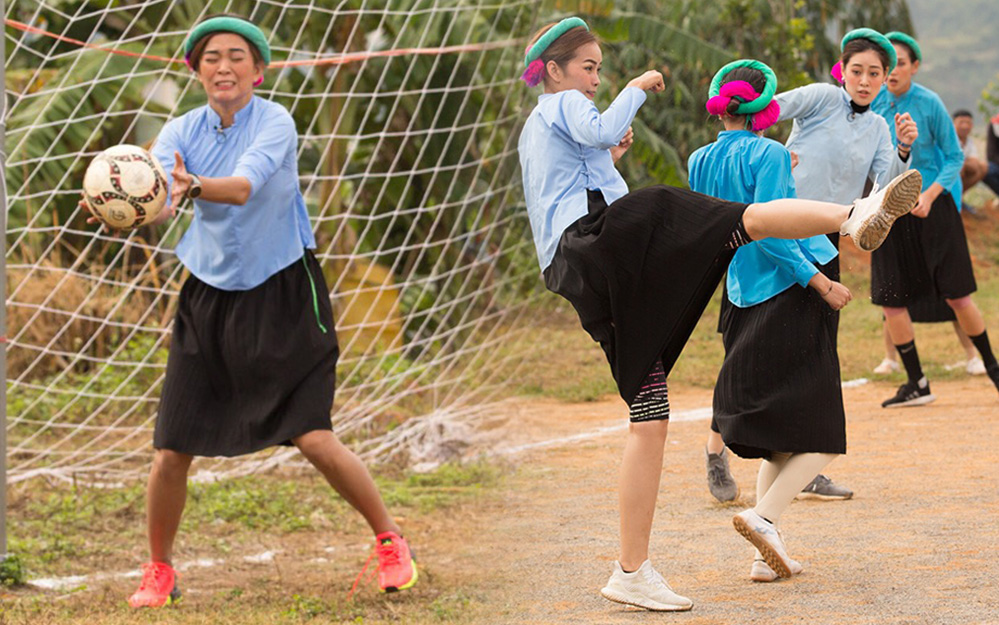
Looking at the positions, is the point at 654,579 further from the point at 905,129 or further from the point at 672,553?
the point at 905,129

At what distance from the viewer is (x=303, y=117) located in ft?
29.2

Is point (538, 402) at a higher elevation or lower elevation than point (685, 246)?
lower

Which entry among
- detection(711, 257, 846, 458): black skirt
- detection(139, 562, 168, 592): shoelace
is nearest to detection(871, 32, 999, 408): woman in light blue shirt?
detection(711, 257, 846, 458): black skirt

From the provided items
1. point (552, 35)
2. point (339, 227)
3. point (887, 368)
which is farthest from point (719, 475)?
point (339, 227)

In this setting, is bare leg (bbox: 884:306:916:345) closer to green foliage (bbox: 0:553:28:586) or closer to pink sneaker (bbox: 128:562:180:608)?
pink sneaker (bbox: 128:562:180:608)

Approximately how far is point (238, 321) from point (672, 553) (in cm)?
152

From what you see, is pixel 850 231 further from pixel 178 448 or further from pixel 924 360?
pixel 924 360

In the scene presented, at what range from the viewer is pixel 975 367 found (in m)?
7.17

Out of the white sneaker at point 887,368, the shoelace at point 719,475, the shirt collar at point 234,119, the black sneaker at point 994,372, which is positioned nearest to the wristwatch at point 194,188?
the shirt collar at point 234,119

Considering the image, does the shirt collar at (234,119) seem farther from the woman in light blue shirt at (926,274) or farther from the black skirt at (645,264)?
the woman in light blue shirt at (926,274)

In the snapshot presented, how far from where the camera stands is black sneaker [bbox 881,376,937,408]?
6297 millimetres

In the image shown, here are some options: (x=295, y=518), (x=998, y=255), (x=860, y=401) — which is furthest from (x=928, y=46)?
(x=295, y=518)

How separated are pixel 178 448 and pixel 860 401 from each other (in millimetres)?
3754

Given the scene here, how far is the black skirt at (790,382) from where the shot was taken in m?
3.57
